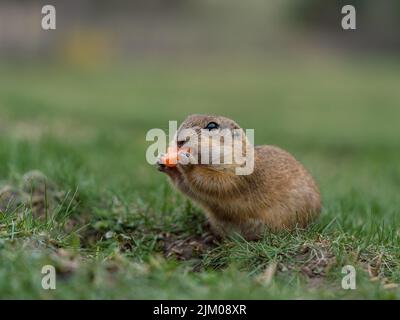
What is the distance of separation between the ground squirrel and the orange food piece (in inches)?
1.3

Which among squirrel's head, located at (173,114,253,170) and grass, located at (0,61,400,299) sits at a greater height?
squirrel's head, located at (173,114,253,170)

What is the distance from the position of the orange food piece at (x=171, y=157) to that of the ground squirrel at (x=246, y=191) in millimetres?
33

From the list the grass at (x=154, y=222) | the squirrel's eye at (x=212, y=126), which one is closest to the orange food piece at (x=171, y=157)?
the squirrel's eye at (x=212, y=126)

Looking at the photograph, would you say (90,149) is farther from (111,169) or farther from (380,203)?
(380,203)

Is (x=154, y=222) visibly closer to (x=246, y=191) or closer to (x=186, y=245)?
(x=186, y=245)

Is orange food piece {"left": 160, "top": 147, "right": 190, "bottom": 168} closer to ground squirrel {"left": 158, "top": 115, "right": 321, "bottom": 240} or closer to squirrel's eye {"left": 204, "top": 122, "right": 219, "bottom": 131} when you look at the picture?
ground squirrel {"left": 158, "top": 115, "right": 321, "bottom": 240}

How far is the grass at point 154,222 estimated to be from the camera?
135 inches

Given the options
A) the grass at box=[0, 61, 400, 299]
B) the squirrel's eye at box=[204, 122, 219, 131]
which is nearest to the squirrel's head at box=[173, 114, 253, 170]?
the squirrel's eye at box=[204, 122, 219, 131]

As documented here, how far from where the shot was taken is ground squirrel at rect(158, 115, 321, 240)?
15.1 ft

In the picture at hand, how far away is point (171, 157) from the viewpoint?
4.46 meters

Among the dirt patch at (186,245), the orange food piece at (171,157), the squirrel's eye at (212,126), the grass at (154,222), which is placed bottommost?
the dirt patch at (186,245)

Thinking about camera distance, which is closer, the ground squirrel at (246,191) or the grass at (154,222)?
the grass at (154,222)

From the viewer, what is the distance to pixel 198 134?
4.45 m

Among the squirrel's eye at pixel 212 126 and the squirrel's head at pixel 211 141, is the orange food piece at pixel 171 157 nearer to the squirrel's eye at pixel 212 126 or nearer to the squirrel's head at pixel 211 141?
the squirrel's head at pixel 211 141
